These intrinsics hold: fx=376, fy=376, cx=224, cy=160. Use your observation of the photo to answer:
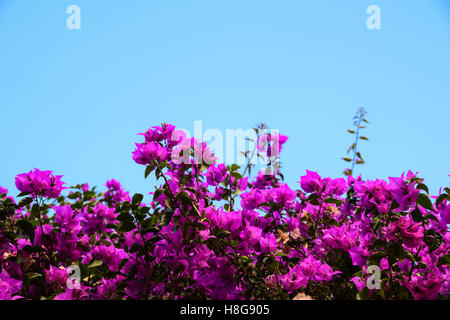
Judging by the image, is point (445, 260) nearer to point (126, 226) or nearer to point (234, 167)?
Result: point (234, 167)

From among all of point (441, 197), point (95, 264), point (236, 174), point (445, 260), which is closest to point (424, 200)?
point (441, 197)

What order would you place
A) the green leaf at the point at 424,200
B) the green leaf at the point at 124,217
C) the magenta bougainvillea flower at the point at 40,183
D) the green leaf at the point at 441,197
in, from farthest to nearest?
the magenta bougainvillea flower at the point at 40,183 → the green leaf at the point at 124,217 → the green leaf at the point at 441,197 → the green leaf at the point at 424,200

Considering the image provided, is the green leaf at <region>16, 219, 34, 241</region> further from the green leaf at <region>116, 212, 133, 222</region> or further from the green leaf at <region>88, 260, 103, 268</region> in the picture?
the green leaf at <region>116, 212, 133, 222</region>

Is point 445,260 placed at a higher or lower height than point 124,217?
lower

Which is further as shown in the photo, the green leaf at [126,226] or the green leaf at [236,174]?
the green leaf at [236,174]

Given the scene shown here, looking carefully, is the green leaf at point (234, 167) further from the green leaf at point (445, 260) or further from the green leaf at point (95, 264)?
the green leaf at point (445, 260)

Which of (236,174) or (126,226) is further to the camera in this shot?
(236,174)

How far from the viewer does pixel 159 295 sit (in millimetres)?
2158

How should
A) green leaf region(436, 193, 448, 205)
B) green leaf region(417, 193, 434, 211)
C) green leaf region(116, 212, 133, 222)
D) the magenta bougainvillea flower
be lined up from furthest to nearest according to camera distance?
the magenta bougainvillea flower → green leaf region(116, 212, 133, 222) → green leaf region(436, 193, 448, 205) → green leaf region(417, 193, 434, 211)

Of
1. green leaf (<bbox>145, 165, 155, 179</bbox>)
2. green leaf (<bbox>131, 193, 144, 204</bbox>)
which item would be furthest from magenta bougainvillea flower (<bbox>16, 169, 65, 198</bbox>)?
green leaf (<bbox>145, 165, 155, 179</bbox>)

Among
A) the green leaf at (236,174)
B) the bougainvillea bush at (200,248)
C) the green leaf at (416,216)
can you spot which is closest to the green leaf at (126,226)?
the bougainvillea bush at (200,248)

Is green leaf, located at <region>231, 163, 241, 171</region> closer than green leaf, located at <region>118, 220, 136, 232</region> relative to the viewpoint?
No
